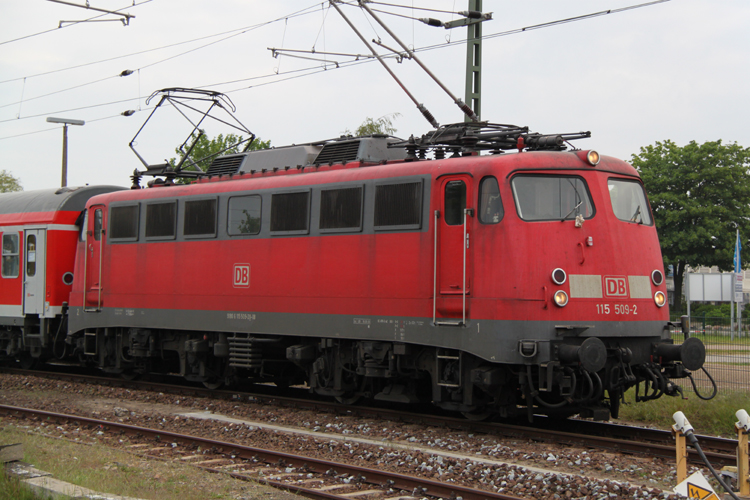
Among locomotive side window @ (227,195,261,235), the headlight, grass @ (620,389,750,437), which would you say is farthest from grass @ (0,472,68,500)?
grass @ (620,389,750,437)

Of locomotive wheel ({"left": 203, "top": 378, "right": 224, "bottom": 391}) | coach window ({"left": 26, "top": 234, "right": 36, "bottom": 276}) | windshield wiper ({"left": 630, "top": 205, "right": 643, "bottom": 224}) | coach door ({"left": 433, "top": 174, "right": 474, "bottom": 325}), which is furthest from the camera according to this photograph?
coach window ({"left": 26, "top": 234, "right": 36, "bottom": 276})

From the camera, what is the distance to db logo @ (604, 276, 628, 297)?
10.4 m

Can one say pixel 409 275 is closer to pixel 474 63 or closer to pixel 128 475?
pixel 128 475

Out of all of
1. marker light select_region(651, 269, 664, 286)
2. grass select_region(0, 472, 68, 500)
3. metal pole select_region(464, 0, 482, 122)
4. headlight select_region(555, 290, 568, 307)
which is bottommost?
grass select_region(0, 472, 68, 500)

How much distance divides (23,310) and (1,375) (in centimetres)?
162

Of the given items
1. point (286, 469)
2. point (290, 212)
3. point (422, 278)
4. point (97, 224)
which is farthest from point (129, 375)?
→ point (286, 469)

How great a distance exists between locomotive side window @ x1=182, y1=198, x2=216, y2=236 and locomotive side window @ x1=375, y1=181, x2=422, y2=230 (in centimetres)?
383

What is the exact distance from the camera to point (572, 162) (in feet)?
35.1

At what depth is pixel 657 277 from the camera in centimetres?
1104

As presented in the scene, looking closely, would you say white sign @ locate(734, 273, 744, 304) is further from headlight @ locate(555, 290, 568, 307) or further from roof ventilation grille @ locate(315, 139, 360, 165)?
headlight @ locate(555, 290, 568, 307)

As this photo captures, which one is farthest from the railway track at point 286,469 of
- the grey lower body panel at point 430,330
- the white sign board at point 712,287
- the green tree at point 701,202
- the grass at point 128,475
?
the green tree at point 701,202

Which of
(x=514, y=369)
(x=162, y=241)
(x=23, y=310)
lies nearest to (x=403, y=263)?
(x=514, y=369)

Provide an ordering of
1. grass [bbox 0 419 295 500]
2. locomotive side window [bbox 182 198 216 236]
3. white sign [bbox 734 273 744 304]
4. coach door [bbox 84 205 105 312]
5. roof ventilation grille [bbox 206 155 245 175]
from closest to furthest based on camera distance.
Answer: grass [bbox 0 419 295 500]
locomotive side window [bbox 182 198 216 236]
roof ventilation grille [bbox 206 155 245 175]
coach door [bbox 84 205 105 312]
white sign [bbox 734 273 744 304]

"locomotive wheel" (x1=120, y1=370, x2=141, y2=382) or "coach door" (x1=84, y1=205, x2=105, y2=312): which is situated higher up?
"coach door" (x1=84, y1=205, x2=105, y2=312)
